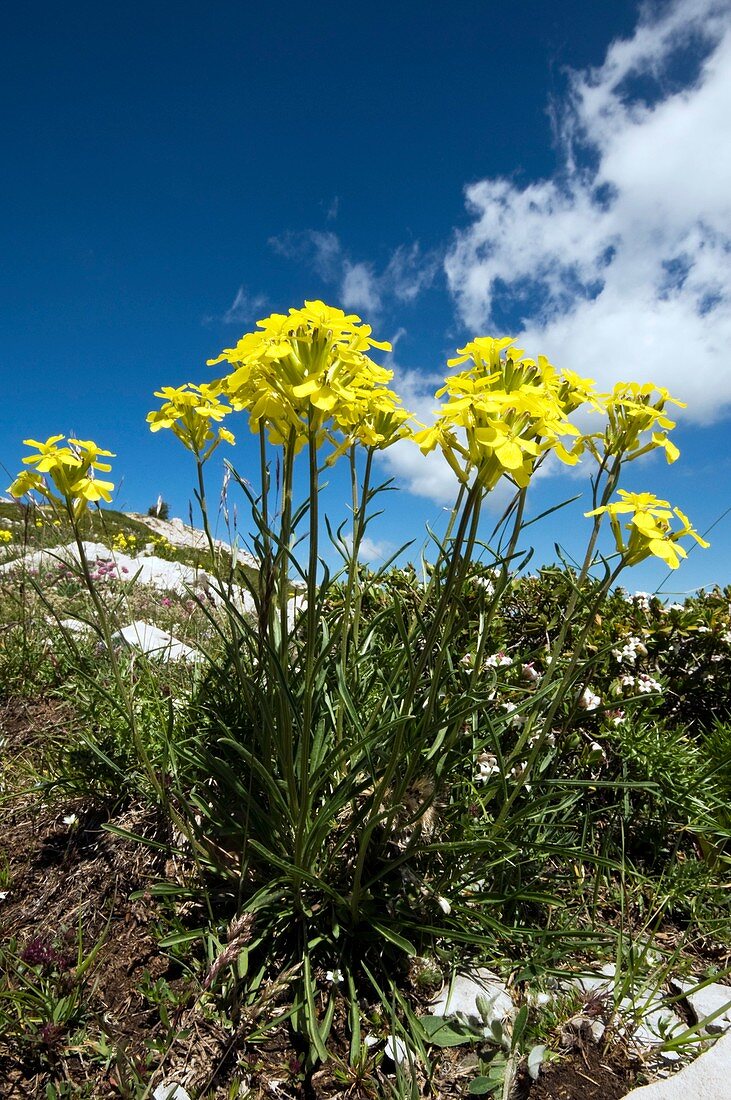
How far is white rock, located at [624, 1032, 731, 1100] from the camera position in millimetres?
1988

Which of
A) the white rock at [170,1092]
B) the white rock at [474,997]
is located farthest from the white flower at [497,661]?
the white rock at [170,1092]

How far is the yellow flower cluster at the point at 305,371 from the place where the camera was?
162 cm

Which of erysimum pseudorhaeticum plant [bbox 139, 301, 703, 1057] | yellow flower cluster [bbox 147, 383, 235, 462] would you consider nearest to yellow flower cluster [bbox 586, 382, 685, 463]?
erysimum pseudorhaeticum plant [bbox 139, 301, 703, 1057]

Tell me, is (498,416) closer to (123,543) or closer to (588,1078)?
(588,1078)

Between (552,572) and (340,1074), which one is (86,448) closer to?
(340,1074)

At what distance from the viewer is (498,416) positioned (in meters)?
1.60

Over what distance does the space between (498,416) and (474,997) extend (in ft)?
7.08

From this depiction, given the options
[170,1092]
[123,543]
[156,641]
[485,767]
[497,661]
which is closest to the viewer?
[170,1092]

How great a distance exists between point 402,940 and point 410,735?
2.36 feet

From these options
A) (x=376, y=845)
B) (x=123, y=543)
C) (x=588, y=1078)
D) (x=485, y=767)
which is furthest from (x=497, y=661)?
(x=123, y=543)

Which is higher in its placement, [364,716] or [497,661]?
[497,661]

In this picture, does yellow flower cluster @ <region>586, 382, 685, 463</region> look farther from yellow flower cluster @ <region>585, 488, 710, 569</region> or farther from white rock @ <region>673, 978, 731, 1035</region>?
white rock @ <region>673, 978, 731, 1035</region>

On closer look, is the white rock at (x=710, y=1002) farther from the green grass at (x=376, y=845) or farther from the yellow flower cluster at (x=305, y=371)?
the yellow flower cluster at (x=305, y=371)

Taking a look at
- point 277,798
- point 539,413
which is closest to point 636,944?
point 277,798
